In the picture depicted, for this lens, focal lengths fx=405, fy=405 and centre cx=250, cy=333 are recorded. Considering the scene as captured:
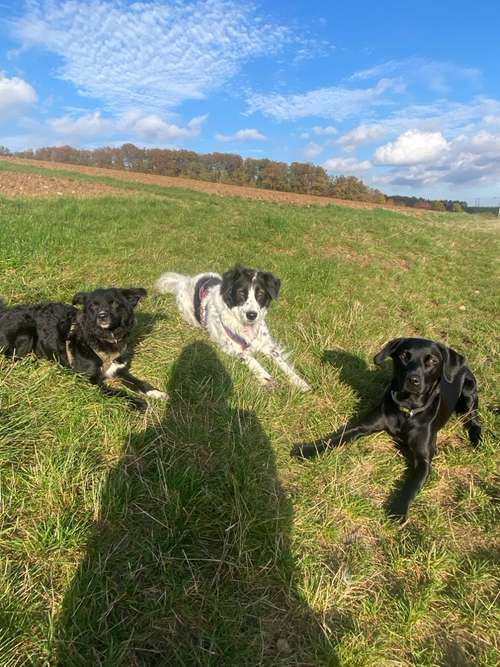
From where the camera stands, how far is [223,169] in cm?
5694

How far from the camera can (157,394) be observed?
357cm

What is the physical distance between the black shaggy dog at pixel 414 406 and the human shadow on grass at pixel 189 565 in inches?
31.6

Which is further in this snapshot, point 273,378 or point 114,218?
point 114,218

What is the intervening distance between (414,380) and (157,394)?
7.16ft

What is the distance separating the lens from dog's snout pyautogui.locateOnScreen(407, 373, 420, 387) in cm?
332

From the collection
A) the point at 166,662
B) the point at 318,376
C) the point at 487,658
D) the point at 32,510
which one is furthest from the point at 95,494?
the point at 318,376

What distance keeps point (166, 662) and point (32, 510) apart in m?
1.06

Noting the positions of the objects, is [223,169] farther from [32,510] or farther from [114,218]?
[32,510]

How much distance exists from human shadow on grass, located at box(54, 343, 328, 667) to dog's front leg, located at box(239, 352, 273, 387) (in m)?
1.09

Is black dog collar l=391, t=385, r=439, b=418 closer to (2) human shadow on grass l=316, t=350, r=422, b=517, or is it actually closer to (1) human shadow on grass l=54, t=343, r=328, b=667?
(2) human shadow on grass l=316, t=350, r=422, b=517

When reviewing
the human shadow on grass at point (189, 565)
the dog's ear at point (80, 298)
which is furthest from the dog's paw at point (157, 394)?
the dog's ear at point (80, 298)

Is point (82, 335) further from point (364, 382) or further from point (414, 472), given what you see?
point (414, 472)

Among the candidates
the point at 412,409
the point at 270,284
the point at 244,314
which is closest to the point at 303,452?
the point at 412,409

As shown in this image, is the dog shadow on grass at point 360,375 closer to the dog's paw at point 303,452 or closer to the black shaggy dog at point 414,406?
the black shaggy dog at point 414,406
